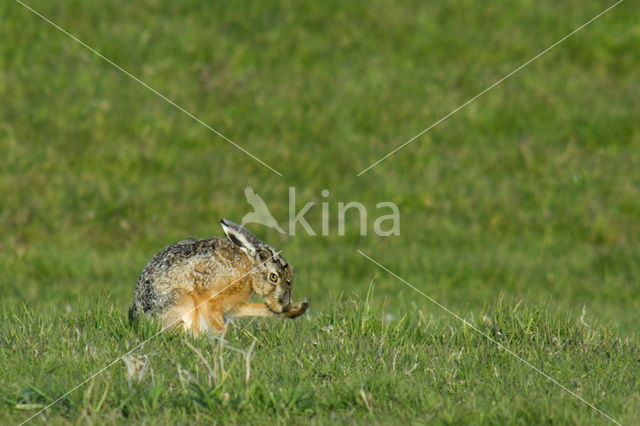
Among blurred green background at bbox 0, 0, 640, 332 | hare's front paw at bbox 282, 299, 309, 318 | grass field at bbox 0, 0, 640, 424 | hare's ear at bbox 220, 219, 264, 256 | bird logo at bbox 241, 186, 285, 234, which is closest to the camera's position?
grass field at bbox 0, 0, 640, 424

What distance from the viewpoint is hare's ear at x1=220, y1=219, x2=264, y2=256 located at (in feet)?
23.9

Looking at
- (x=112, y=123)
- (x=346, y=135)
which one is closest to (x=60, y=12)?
(x=112, y=123)

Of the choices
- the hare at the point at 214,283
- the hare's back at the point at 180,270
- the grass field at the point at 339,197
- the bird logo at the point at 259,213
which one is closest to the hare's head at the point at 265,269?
the hare at the point at 214,283

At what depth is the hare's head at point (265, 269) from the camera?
7.32m

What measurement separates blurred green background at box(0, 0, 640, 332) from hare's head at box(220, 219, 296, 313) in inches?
139

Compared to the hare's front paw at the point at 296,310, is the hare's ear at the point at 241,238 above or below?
above

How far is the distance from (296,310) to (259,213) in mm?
5919

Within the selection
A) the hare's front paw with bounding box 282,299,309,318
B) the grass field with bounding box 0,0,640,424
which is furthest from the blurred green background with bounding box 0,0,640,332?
the hare's front paw with bounding box 282,299,309,318

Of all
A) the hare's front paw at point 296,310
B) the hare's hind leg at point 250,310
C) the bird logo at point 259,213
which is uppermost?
the hare's hind leg at point 250,310

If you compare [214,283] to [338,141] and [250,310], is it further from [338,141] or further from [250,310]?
[338,141]

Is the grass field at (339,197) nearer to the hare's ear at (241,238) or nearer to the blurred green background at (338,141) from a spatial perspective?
the blurred green background at (338,141)

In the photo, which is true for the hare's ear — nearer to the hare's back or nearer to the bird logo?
the hare's back

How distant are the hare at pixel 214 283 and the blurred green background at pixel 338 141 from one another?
350 cm

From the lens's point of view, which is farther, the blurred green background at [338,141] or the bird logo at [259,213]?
the bird logo at [259,213]
